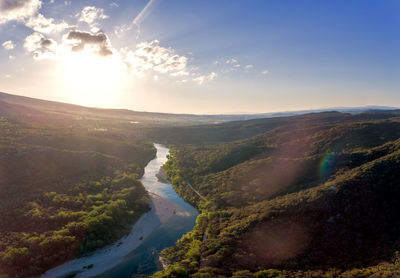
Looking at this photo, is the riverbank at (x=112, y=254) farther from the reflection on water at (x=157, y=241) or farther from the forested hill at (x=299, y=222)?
the forested hill at (x=299, y=222)

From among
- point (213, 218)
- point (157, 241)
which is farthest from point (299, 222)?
point (157, 241)

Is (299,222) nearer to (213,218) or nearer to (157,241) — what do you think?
(213,218)

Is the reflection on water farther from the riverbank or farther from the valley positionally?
the riverbank

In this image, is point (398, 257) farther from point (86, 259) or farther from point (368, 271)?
point (86, 259)

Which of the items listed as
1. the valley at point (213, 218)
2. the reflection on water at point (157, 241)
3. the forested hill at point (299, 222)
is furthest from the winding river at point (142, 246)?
the forested hill at point (299, 222)

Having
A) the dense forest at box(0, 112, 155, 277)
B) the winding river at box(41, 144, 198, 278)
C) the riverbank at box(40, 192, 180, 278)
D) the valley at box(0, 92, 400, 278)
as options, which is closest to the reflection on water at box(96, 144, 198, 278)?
the winding river at box(41, 144, 198, 278)

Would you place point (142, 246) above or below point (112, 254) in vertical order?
below
